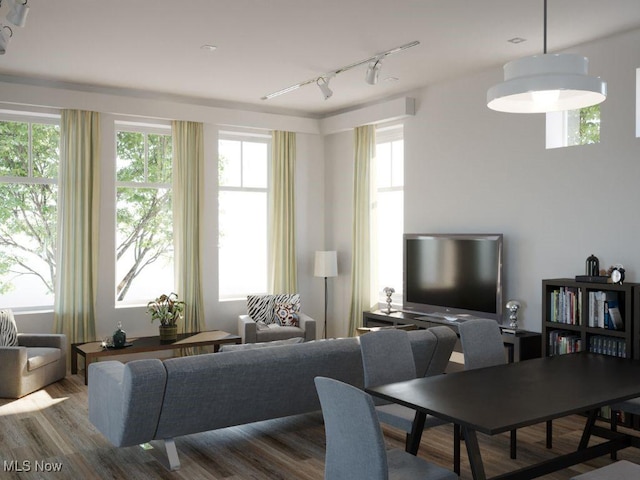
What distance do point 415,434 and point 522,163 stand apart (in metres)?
3.71

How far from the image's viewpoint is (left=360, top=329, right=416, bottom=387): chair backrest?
12.5ft

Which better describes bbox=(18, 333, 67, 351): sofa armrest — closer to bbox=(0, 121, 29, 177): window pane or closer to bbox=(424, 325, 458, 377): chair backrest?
bbox=(0, 121, 29, 177): window pane

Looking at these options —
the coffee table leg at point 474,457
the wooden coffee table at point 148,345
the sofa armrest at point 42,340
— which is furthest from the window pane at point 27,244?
the coffee table leg at point 474,457

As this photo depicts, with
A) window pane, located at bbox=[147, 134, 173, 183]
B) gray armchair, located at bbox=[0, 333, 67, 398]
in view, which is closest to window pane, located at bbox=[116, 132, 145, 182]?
window pane, located at bbox=[147, 134, 173, 183]

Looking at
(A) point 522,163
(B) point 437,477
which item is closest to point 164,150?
(A) point 522,163

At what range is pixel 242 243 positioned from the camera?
902 centimetres

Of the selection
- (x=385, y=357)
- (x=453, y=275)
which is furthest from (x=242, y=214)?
(x=385, y=357)

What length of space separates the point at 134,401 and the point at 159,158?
493 centimetres

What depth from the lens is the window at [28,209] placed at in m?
7.43

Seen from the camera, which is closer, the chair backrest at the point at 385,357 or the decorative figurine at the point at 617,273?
the chair backrest at the point at 385,357

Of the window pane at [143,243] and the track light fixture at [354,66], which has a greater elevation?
the track light fixture at [354,66]

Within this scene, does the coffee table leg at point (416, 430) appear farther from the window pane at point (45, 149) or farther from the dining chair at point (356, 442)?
the window pane at point (45, 149)

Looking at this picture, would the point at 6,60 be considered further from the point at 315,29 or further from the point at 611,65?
the point at 611,65

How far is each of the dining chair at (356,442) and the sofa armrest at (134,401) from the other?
148 centimetres
